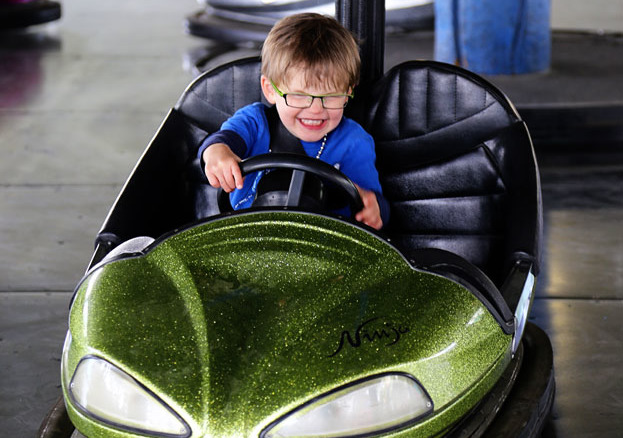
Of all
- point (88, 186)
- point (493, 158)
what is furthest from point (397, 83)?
point (88, 186)

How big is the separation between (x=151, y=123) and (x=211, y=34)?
157 centimetres

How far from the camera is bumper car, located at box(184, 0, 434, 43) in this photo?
5.10 m

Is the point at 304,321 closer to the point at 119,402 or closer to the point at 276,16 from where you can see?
the point at 119,402

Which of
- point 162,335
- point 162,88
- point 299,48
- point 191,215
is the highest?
point 299,48

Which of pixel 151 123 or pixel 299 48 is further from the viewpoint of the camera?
pixel 151 123

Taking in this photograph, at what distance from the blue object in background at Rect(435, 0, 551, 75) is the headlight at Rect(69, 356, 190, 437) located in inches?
115

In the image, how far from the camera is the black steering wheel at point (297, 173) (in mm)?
1334

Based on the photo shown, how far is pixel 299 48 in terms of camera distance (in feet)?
4.72

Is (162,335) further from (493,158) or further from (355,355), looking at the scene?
(493,158)

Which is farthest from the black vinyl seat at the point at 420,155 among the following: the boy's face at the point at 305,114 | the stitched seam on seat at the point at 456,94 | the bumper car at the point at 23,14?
the bumper car at the point at 23,14

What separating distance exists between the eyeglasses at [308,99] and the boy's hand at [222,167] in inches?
4.9

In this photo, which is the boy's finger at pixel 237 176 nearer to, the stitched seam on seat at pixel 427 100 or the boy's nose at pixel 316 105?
the boy's nose at pixel 316 105

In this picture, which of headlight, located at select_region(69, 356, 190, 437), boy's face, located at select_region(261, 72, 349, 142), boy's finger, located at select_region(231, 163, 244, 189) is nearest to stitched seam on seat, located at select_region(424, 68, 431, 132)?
boy's face, located at select_region(261, 72, 349, 142)

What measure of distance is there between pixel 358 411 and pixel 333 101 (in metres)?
0.58
